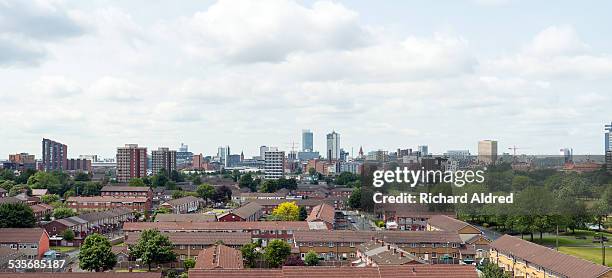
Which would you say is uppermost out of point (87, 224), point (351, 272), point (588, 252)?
point (351, 272)

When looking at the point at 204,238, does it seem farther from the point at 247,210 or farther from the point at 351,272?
the point at 247,210

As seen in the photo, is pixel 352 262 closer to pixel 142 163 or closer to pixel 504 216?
pixel 504 216

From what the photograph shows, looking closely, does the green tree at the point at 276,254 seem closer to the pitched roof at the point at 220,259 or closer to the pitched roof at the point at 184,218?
the pitched roof at the point at 220,259

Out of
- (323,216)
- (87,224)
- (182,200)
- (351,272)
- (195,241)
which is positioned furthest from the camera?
(182,200)

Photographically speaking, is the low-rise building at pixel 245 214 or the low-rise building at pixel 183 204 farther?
the low-rise building at pixel 183 204

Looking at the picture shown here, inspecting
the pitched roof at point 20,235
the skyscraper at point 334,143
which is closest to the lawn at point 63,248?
the pitched roof at point 20,235

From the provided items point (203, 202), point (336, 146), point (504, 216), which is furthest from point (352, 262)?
point (336, 146)

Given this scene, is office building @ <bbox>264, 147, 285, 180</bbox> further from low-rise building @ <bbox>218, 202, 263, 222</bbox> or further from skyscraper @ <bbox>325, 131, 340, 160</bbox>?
skyscraper @ <bbox>325, 131, 340, 160</bbox>

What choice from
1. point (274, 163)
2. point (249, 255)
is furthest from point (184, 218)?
point (274, 163)
